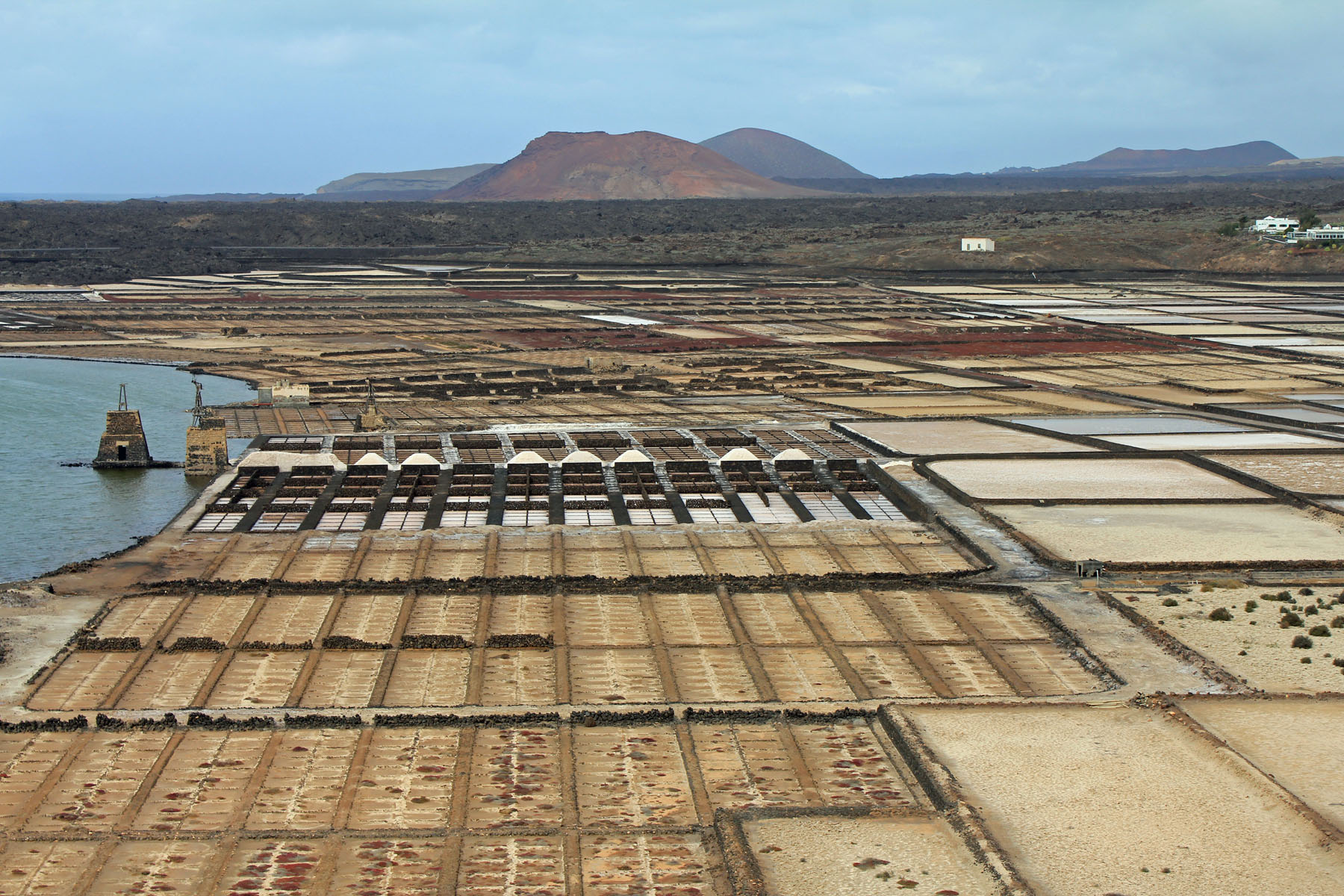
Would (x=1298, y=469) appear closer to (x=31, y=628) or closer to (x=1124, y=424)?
(x=1124, y=424)

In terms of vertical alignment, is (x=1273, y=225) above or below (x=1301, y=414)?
above

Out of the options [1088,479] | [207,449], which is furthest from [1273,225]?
[207,449]

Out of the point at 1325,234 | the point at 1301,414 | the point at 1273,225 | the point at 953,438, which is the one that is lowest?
the point at 1301,414

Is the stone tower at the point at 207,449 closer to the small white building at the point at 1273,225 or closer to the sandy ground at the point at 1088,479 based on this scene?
the sandy ground at the point at 1088,479

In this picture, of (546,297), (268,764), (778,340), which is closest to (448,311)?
(546,297)

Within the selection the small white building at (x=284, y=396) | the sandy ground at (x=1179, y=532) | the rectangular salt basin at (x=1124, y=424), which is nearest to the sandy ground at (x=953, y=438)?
→ the rectangular salt basin at (x=1124, y=424)

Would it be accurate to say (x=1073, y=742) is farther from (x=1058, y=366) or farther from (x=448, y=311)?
(x=448, y=311)
